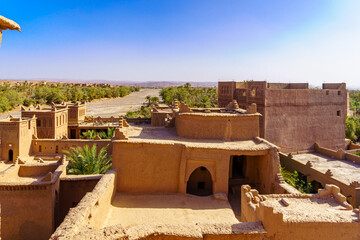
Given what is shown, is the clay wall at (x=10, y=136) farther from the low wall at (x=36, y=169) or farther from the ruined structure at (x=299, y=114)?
the ruined structure at (x=299, y=114)

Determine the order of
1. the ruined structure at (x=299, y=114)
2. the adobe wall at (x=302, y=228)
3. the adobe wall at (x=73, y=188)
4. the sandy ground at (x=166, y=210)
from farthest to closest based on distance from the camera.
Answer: the ruined structure at (x=299, y=114) < the adobe wall at (x=73, y=188) < the sandy ground at (x=166, y=210) < the adobe wall at (x=302, y=228)

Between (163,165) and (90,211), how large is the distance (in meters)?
4.49

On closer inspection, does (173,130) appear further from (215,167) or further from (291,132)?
(291,132)

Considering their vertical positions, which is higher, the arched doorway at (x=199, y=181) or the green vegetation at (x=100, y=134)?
the green vegetation at (x=100, y=134)

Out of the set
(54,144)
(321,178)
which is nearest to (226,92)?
(321,178)

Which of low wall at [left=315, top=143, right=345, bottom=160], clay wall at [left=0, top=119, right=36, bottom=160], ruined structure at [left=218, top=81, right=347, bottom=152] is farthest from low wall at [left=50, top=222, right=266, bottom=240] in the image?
clay wall at [left=0, top=119, right=36, bottom=160]

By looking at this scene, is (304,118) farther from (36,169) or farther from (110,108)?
(110,108)

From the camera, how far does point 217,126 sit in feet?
44.8

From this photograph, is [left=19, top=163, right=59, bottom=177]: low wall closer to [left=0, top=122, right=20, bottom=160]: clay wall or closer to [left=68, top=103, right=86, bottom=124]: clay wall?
[left=0, top=122, right=20, bottom=160]: clay wall

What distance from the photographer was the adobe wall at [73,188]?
11938 millimetres

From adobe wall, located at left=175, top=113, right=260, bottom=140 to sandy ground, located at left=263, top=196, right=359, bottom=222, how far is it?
4.94 m

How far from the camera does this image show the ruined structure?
21.8 meters

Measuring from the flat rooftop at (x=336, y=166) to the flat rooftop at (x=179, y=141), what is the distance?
5.15 metres

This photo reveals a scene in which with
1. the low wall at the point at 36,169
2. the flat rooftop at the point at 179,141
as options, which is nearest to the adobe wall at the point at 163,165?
the flat rooftop at the point at 179,141
